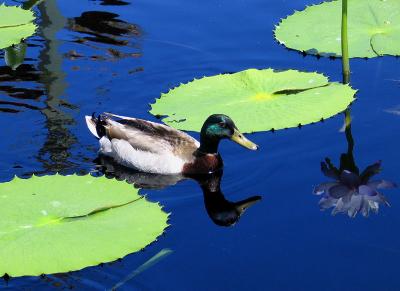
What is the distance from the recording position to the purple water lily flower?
7617 millimetres

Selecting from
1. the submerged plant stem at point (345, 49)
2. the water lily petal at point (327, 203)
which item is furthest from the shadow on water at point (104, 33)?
the water lily petal at point (327, 203)

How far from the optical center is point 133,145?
29.1 feet

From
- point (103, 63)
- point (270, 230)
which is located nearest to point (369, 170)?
point (270, 230)

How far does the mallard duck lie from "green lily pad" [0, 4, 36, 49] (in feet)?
7.69

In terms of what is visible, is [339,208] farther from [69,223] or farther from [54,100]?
[54,100]

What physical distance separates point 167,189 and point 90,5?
14.8 feet

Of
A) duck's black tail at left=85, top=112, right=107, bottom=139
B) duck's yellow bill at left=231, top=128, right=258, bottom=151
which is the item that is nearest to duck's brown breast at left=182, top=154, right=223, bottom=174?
duck's yellow bill at left=231, top=128, right=258, bottom=151

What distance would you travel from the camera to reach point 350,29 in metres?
10.4

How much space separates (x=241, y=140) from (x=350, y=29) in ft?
8.27

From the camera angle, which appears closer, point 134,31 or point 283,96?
point 283,96

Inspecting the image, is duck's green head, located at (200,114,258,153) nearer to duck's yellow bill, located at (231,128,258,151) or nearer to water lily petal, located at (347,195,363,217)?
duck's yellow bill, located at (231,128,258,151)

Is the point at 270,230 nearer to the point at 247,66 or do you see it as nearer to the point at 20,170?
the point at 20,170

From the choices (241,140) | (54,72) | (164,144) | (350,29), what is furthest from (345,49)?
(54,72)

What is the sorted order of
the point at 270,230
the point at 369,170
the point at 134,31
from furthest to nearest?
the point at 134,31 → the point at 369,170 → the point at 270,230
